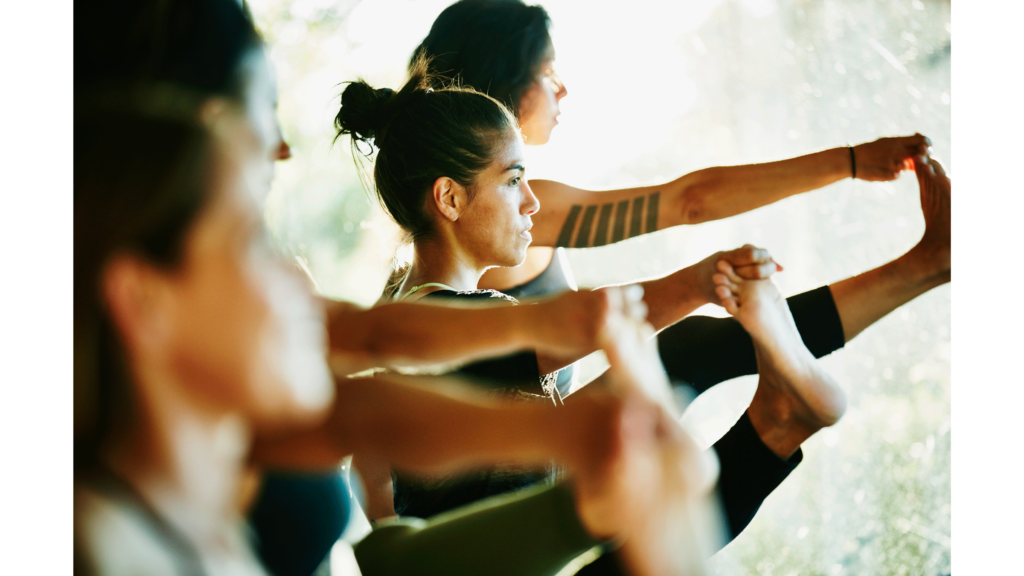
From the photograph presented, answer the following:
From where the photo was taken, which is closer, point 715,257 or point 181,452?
point 181,452

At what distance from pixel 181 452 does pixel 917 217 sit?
0.86 meters

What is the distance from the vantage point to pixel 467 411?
23.6 inches

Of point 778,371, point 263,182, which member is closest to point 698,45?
point 778,371

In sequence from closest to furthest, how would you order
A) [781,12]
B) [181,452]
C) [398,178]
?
[181,452], [398,178], [781,12]

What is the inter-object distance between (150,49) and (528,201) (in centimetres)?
38

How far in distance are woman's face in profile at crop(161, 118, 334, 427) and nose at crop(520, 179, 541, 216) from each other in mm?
247

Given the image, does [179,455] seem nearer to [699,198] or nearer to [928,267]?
[699,198]

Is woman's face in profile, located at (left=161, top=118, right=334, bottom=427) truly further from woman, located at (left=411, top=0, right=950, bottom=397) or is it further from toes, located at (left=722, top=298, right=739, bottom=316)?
toes, located at (left=722, top=298, right=739, bottom=316)

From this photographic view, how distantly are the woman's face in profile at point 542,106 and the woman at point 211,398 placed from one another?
24 centimetres

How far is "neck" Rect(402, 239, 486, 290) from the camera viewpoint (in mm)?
698

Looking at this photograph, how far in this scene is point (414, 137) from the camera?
690 millimetres

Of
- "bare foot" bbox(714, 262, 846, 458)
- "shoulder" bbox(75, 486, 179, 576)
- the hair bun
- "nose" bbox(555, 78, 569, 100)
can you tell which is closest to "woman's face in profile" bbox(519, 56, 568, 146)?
"nose" bbox(555, 78, 569, 100)
